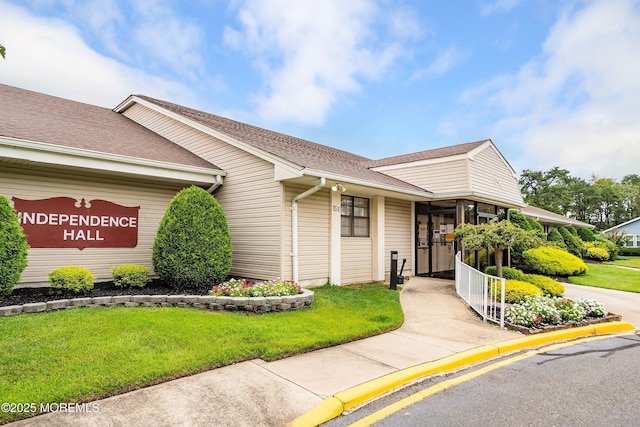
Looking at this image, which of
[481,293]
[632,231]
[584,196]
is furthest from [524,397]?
[584,196]

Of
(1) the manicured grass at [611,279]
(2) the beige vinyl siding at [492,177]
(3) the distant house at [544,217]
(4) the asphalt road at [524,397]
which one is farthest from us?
(3) the distant house at [544,217]

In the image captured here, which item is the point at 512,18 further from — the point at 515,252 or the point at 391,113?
the point at 515,252

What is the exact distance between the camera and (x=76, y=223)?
8227mm

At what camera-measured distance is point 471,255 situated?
12.7 m

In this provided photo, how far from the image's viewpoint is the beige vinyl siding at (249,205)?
8797 millimetres

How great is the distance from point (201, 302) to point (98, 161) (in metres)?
4.08

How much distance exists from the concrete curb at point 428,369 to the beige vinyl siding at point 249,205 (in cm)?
487

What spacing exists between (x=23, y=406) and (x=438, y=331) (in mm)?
5529

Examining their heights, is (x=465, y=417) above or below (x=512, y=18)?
below

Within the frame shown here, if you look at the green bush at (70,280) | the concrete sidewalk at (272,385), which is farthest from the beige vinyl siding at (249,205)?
the concrete sidewalk at (272,385)

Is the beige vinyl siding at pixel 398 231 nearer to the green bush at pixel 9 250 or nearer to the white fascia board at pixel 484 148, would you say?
the white fascia board at pixel 484 148

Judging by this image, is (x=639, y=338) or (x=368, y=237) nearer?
(x=639, y=338)

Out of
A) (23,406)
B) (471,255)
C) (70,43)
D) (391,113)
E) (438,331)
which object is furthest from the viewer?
(391,113)

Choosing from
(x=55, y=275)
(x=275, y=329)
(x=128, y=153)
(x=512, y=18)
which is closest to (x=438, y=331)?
(x=275, y=329)
